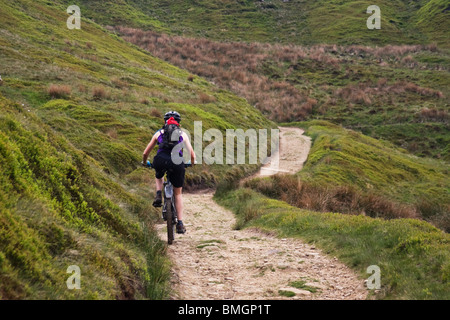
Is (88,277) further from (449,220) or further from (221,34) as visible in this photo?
(221,34)

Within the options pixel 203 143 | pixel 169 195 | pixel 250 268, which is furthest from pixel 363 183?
pixel 250 268

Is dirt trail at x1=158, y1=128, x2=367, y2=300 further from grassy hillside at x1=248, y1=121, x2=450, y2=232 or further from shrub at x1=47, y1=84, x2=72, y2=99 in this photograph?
shrub at x1=47, y1=84, x2=72, y2=99

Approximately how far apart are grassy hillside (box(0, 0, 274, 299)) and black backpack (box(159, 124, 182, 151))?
5.83 ft

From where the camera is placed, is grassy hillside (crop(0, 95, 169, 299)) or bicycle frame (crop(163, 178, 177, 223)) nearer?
grassy hillside (crop(0, 95, 169, 299))

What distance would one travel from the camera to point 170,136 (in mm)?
8672

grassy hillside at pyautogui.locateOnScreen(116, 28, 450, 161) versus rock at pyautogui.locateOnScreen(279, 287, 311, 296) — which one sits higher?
grassy hillside at pyautogui.locateOnScreen(116, 28, 450, 161)

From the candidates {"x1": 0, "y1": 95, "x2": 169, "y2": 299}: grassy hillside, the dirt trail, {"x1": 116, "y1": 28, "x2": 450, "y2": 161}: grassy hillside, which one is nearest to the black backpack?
{"x1": 0, "y1": 95, "x2": 169, "y2": 299}: grassy hillside

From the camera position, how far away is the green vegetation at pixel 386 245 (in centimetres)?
546

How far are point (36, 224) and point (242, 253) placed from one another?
5.26 m

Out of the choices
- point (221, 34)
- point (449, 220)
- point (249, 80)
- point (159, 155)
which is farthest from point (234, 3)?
point (159, 155)

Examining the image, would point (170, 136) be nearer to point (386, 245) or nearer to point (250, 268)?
point (250, 268)

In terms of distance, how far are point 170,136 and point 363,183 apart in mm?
17853

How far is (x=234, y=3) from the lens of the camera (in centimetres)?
10444

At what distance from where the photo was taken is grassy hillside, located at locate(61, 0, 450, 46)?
78.6 meters
